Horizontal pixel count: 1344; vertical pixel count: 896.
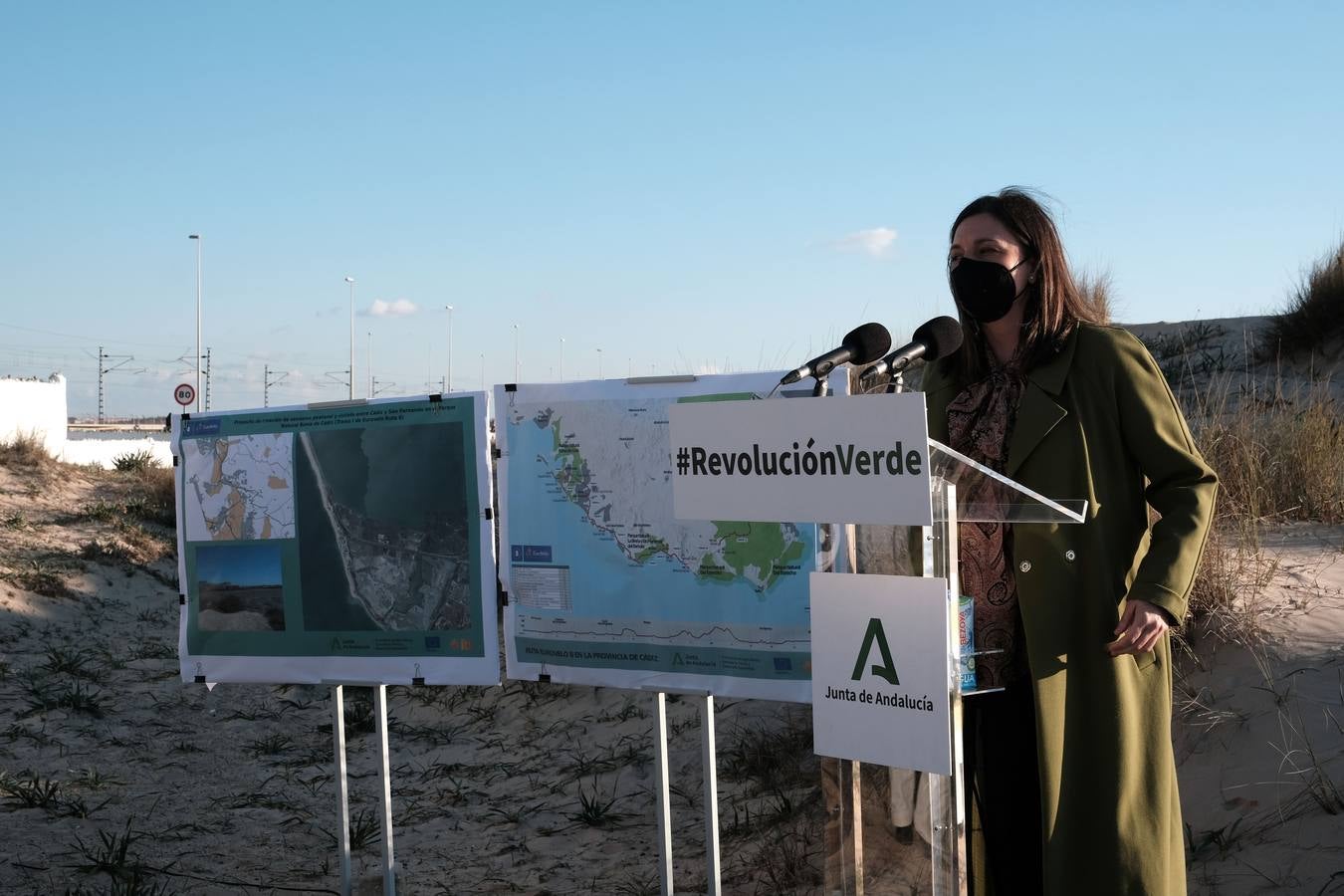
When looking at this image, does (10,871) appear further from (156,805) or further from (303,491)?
(303,491)

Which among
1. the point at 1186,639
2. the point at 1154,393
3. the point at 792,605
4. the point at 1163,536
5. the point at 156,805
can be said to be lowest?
the point at 156,805

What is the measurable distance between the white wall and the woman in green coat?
22.7 metres

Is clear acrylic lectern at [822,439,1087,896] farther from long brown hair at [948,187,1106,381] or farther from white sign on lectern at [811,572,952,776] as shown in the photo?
long brown hair at [948,187,1106,381]

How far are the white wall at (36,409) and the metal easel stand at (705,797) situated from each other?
20977 mm

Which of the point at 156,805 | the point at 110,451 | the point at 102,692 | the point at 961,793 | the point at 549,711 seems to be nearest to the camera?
the point at 961,793

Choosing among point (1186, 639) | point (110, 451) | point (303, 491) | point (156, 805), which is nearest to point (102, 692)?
point (156, 805)

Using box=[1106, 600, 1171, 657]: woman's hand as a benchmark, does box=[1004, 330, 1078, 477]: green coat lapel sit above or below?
above

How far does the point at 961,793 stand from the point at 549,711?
6.26 meters

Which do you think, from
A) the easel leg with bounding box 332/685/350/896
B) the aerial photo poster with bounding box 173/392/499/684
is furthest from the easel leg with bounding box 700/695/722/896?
the easel leg with bounding box 332/685/350/896

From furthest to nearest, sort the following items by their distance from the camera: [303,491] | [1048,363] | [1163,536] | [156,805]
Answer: [156,805] < [303,491] < [1048,363] < [1163,536]

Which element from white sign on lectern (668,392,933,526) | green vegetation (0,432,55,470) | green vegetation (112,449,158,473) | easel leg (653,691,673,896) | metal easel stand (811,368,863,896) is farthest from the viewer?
green vegetation (112,449,158,473)

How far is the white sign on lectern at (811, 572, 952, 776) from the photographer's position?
7.55ft

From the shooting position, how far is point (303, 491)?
5.27 metres

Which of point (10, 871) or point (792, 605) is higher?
point (792, 605)
